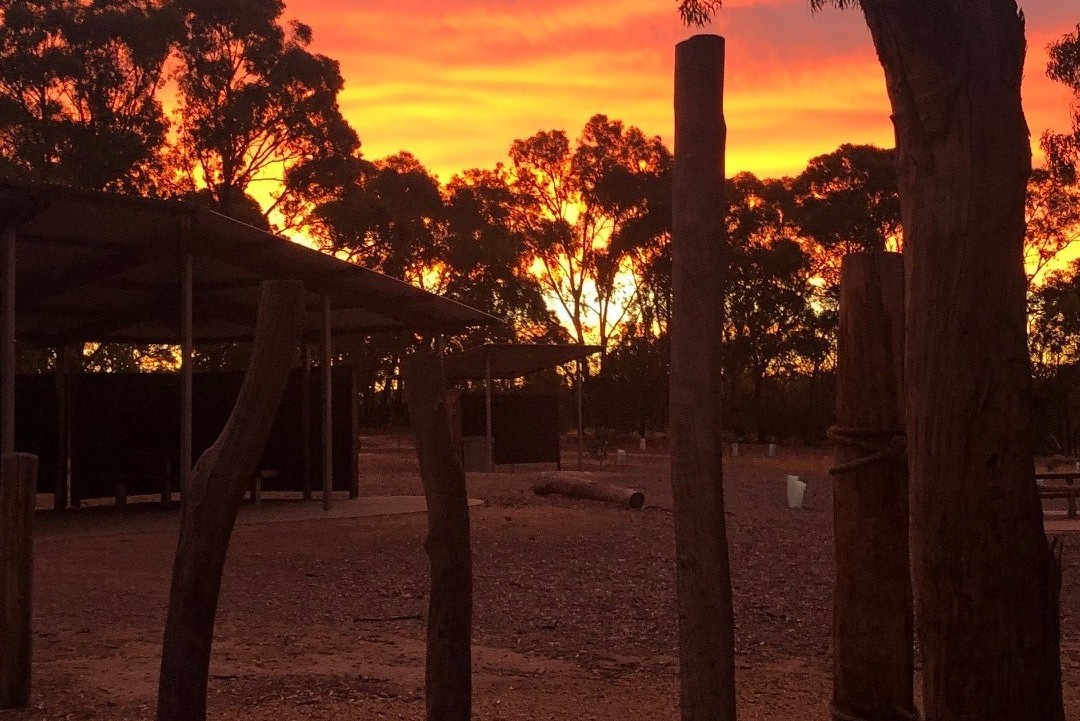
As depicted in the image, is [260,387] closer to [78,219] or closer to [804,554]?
[804,554]

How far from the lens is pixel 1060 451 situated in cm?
3459

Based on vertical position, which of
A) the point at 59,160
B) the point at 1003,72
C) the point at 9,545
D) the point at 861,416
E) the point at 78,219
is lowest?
the point at 9,545

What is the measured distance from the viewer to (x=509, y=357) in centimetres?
2498

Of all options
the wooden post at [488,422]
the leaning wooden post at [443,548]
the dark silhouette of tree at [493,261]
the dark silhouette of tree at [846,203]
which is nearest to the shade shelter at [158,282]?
the wooden post at [488,422]

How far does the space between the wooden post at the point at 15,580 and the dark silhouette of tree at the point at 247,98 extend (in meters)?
28.3

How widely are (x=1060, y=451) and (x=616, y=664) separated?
31.4 metres

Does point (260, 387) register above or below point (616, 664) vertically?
above

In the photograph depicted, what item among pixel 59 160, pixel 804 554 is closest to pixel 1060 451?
pixel 804 554

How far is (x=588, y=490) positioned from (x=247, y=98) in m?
19.4

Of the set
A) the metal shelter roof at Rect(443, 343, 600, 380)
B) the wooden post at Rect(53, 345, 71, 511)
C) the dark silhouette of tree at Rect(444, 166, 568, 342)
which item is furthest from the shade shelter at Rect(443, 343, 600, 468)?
the dark silhouette of tree at Rect(444, 166, 568, 342)

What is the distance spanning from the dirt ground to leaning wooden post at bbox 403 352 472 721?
1341 millimetres

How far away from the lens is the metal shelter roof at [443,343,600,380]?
23906mm

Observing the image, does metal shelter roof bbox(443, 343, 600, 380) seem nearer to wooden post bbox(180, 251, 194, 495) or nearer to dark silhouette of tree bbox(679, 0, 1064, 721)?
wooden post bbox(180, 251, 194, 495)

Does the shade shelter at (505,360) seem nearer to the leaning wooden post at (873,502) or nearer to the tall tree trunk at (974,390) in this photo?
the leaning wooden post at (873,502)
